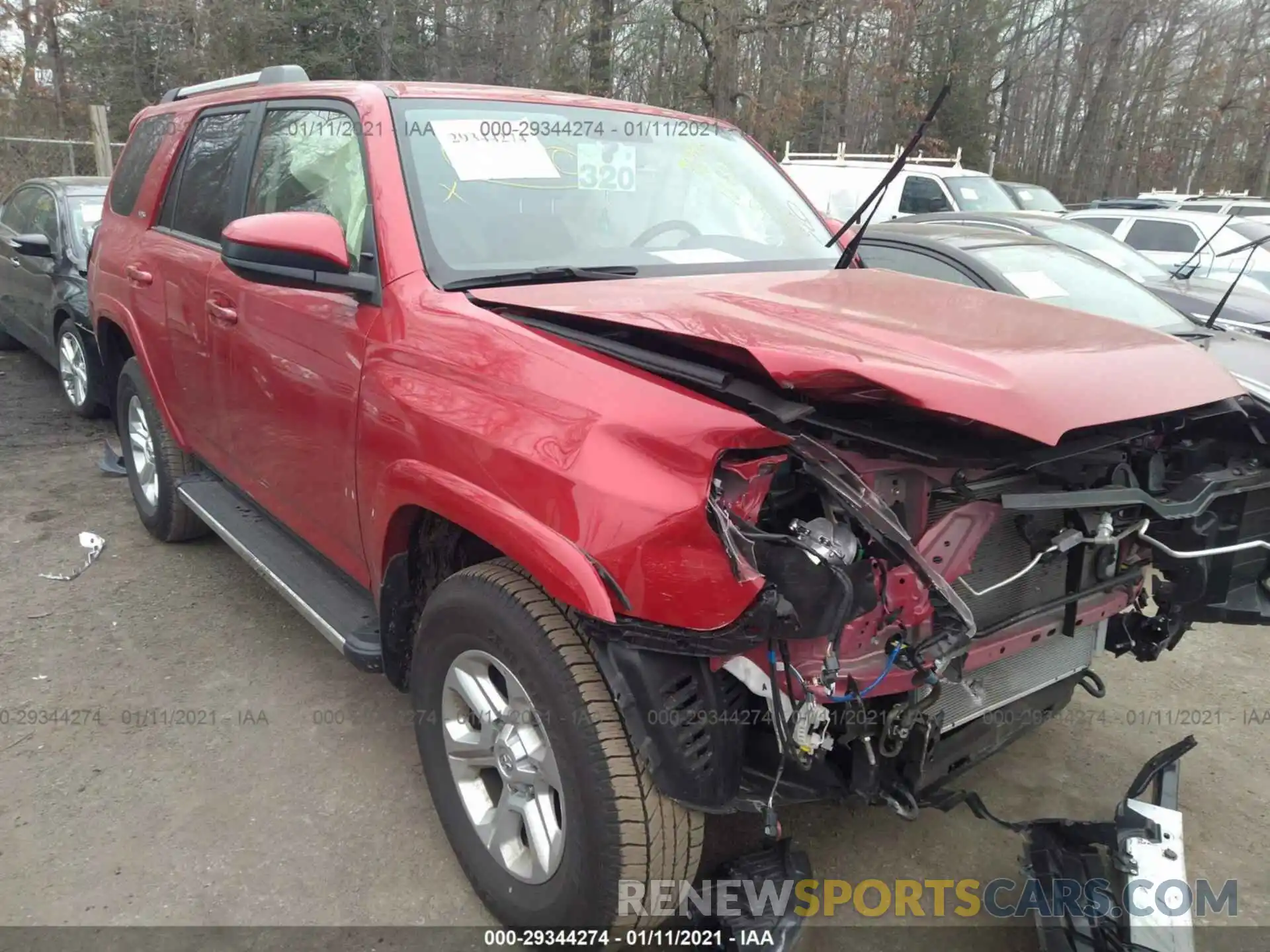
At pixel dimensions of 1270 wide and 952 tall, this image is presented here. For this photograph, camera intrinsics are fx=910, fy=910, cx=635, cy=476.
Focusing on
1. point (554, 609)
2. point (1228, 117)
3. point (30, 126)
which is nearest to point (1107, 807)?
point (554, 609)

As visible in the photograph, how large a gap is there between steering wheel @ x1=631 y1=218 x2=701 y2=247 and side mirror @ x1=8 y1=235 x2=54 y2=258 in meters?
5.51

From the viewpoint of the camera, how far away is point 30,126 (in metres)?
18.1

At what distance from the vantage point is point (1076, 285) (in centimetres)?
532

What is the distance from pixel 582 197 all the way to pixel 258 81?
1793 millimetres

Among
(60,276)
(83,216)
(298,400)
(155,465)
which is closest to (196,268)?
(298,400)

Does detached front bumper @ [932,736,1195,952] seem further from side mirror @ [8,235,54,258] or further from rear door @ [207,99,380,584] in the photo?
side mirror @ [8,235,54,258]

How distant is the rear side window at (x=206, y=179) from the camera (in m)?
3.58

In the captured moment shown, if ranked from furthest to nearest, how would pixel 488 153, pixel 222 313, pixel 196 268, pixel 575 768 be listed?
pixel 196 268 < pixel 222 313 < pixel 488 153 < pixel 575 768

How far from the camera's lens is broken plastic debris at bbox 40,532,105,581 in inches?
173

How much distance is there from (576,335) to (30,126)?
69.1ft

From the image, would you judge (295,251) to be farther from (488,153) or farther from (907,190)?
(907,190)

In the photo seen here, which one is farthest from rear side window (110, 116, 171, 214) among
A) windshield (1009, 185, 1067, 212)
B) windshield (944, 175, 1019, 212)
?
windshield (1009, 185, 1067, 212)

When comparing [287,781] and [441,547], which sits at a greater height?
[441,547]

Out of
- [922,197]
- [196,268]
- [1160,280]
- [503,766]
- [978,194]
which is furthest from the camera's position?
[922,197]
